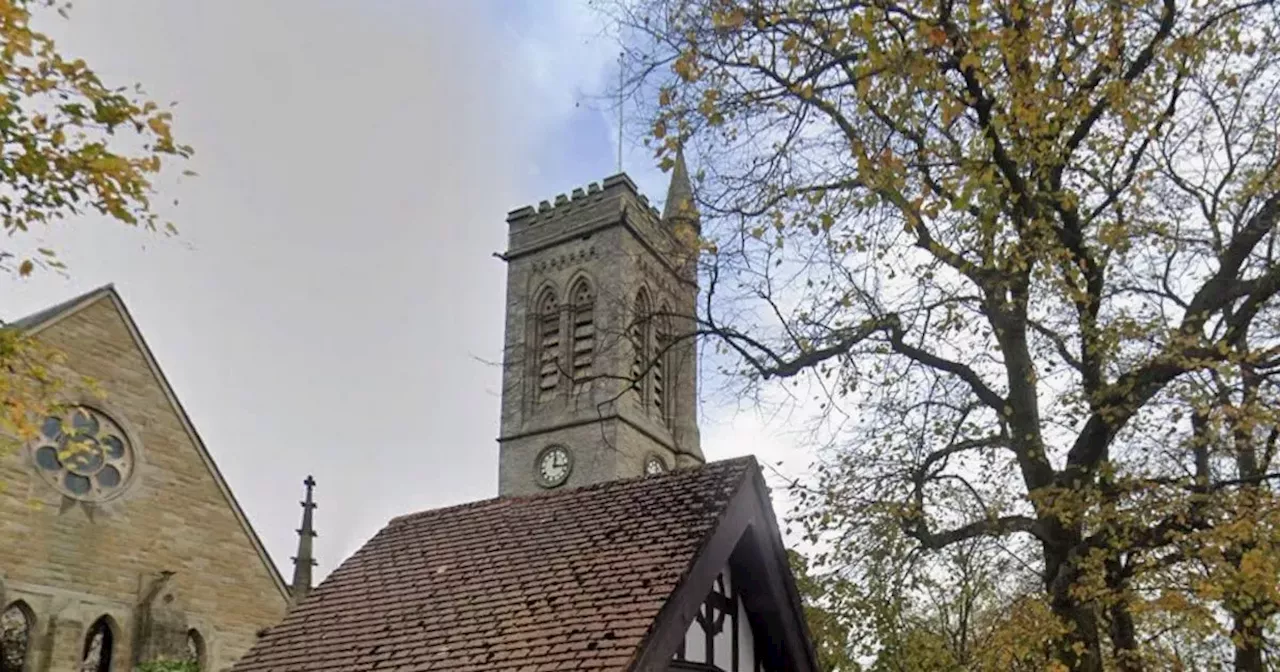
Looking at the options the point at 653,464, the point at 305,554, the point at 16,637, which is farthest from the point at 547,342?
the point at 16,637

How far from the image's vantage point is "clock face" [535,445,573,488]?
1449 inches

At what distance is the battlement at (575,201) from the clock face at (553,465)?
31.8ft

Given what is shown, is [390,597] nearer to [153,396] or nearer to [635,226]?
[153,396]

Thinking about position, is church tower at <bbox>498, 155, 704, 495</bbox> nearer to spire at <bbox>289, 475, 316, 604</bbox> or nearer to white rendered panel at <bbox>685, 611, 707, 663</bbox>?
spire at <bbox>289, 475, 316, 604</bbox>

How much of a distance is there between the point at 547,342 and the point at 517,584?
100ft

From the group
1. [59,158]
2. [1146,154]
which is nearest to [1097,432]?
[1146,154]

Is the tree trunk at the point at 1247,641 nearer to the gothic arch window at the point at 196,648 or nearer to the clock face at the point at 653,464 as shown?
the gothic arch window at the point at 196,648

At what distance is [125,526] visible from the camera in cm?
1978

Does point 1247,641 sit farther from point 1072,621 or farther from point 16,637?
point 16,637

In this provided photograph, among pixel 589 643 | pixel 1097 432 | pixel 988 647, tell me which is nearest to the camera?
pixel 589 643

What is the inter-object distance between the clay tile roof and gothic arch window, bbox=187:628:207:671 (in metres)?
→ 9.78

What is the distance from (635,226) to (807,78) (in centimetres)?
3201

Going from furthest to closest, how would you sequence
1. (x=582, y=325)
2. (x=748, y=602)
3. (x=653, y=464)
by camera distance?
1. (x=582, y=325)
2. (x=653, y=464)
3. (x=748, y=602)

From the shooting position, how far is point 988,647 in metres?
12.5
